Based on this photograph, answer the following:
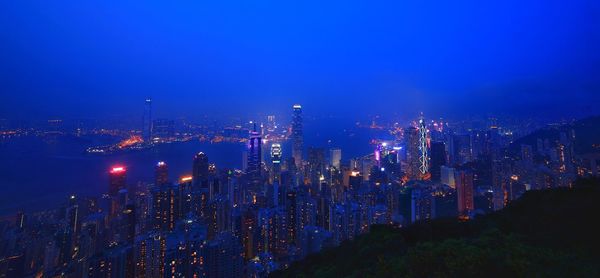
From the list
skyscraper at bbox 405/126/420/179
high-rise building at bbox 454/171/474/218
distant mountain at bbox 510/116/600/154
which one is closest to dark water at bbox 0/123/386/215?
skyscraper at bbox 405/126/420/179

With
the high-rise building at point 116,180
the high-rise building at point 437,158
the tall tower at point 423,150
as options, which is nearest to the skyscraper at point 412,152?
the tall tower at point 423,150

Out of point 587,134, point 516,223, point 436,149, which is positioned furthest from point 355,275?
point 436,149

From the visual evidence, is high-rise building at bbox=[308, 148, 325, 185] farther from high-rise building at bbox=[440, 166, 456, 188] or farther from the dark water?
high-rise building at bbox=[440, 166, 456, 188]

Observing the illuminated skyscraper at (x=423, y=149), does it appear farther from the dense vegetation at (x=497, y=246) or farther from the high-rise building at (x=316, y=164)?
the dense vegetation at (x=497, y=246)

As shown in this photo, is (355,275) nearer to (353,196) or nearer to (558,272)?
(558,272)

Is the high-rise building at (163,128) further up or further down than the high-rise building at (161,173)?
further up

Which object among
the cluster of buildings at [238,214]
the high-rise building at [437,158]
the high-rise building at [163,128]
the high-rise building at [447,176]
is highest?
the high-rise building at [163,128]
